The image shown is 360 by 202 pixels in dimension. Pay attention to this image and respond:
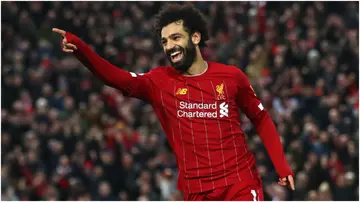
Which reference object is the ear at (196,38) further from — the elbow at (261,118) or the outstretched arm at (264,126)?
the elbow at (261,118)

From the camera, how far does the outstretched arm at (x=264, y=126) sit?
7317 mm

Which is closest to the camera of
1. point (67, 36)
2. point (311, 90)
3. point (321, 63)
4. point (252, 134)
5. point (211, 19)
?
point (67, 36)

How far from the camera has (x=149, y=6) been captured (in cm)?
2175

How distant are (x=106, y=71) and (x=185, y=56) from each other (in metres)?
0.64

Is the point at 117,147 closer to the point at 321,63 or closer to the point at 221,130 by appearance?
the point at 321,63

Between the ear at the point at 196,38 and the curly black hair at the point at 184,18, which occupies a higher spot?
the curly black hair at the point at 184,18

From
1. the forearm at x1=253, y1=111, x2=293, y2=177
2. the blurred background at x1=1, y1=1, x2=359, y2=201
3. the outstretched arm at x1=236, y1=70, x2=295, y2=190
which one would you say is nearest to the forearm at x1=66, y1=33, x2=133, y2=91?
the outstretched arm at x1=236, y1=70, x2=295, y2=190

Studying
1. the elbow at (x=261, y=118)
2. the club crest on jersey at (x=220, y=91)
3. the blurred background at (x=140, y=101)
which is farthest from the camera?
the blurred background at (x=140, y=101)

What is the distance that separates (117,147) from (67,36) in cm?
917

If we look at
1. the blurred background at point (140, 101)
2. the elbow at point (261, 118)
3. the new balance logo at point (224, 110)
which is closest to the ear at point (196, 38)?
the new balance logo at point (224, 110)

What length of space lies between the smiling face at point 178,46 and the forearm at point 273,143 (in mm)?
793

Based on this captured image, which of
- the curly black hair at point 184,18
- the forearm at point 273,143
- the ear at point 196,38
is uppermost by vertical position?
the curly black hair at point 184,18

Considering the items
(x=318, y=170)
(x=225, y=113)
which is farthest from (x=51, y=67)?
(x=225, y=113)

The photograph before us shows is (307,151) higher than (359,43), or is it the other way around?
(359,43)
